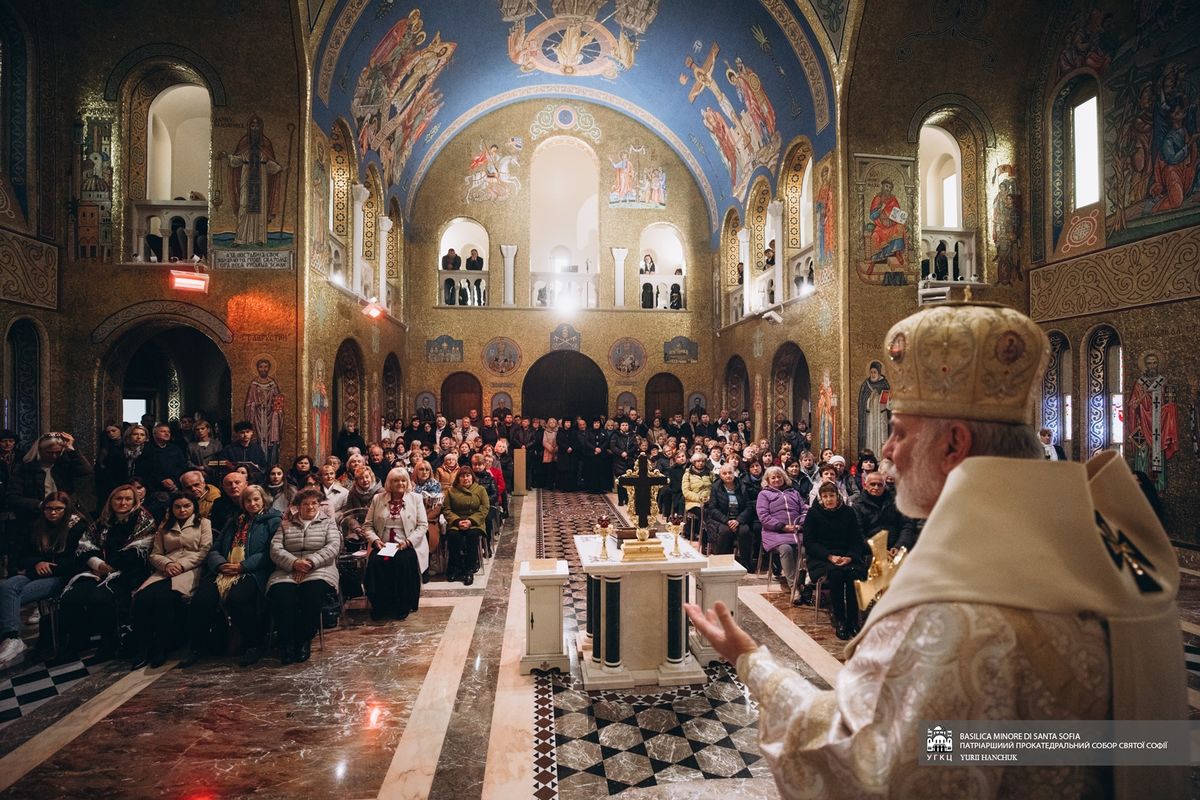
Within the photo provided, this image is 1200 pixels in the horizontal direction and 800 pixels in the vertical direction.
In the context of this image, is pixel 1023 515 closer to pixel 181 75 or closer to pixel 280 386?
pixel 280 386

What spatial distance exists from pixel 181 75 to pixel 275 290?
13.3 ft

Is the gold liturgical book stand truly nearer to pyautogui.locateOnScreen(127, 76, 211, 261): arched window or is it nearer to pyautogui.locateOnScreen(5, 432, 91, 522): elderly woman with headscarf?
pyautogui.locateOnScreen(5, 432, 91, 522): elderly woman with headscarf

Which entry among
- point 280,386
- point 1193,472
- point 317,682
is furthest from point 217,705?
point 1193,472

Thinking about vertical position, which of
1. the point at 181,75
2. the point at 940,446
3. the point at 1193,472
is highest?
the point at 181,75

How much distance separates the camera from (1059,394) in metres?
10.8

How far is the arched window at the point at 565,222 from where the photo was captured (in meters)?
19.1

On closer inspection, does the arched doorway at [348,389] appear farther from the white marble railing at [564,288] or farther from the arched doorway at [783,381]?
the arched doorway at [783,381]

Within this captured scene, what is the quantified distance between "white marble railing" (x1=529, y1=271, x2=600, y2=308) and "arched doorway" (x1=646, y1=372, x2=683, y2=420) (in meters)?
3.12

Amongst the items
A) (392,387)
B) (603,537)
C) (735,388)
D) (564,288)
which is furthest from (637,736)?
(564,288)

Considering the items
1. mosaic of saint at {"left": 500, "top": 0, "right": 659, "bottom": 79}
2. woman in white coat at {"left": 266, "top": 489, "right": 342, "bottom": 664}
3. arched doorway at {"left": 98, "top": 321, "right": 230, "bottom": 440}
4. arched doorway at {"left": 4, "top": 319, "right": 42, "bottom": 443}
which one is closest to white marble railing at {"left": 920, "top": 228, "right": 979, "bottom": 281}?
mosaic of saint at {"left": 500, "top": 0, "right": 659, "bottom": 79}

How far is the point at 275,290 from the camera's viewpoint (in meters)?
9.98

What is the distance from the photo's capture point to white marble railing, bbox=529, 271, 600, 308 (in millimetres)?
18953

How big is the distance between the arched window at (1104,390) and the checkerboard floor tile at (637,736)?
29.3 feet

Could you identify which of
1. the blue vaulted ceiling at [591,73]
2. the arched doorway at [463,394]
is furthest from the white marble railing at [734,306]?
the arched doorway at [463,394]
